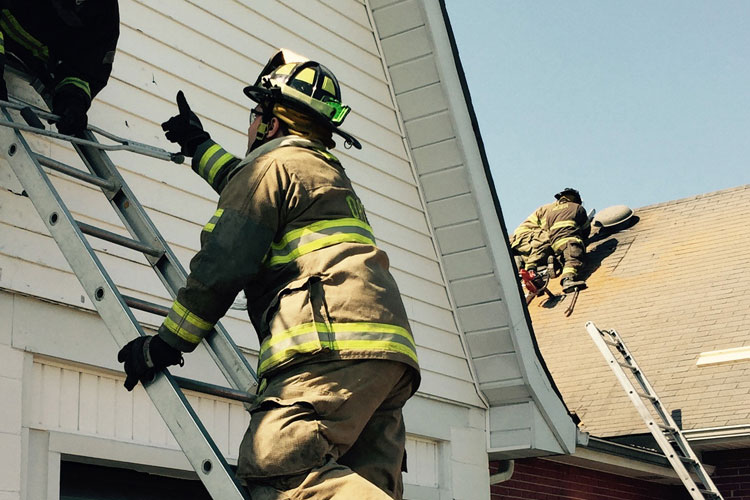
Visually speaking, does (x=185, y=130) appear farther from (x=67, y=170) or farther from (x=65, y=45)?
(x=65, y=45)

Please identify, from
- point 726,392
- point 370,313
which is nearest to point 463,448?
point 370,313

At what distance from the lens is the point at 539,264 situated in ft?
46.9

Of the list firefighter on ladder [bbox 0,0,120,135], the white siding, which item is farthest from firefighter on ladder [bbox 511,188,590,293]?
firefighter on ladder [bbox 0,0,120,135]

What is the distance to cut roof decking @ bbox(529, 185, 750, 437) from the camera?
1118cm

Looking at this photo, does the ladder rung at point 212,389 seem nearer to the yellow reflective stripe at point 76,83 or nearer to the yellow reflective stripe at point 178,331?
the yellow reflective stripe at point 178,331

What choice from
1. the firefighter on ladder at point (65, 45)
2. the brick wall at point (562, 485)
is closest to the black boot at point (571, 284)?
the brick wall at point (562, 485)

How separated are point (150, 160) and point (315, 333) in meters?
2.46

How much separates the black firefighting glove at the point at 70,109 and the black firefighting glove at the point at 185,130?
0.51 m

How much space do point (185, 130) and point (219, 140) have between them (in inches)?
75.8

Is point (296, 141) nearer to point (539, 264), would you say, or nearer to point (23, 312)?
point (23, 312)

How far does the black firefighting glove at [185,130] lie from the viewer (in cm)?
393

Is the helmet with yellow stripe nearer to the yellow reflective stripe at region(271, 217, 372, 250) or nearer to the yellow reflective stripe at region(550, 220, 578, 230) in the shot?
the yellow reflective stripe at region(271, 217, 372, 250)

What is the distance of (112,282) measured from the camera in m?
3.52

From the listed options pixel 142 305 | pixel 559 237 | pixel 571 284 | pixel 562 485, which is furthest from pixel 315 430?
pixel 559 237
